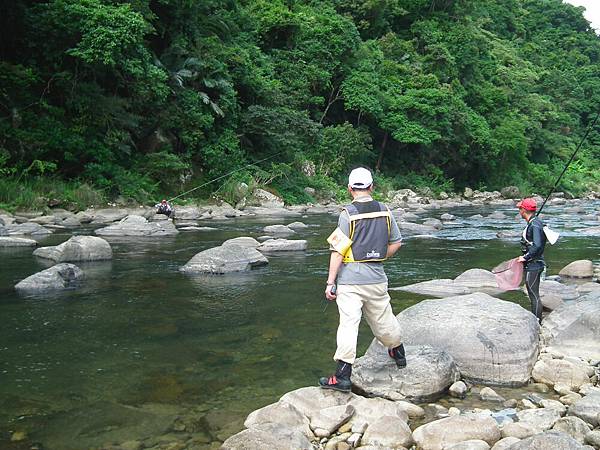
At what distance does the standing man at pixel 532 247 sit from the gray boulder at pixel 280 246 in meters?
6.70

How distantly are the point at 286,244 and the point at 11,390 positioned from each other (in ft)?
27.9

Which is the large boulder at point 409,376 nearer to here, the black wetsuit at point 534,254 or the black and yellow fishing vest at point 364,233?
the black and yellow fishing vest at point 364,233

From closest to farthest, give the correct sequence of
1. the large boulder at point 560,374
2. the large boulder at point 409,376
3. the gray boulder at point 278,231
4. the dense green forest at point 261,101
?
the large boulder at point 409,376 → the large boulder at point 560,374 → the gray boulder at point 278,231 → the dense green forest at point 261,101

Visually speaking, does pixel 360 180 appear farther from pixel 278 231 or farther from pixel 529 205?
pixel 278 231

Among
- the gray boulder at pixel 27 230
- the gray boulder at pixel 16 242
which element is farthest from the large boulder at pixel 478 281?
the gray boulder at pixel 27 230

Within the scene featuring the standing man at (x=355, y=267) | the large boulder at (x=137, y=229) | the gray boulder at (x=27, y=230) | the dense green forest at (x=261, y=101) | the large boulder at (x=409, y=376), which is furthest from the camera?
the dense green forest at (x=261, y=101)

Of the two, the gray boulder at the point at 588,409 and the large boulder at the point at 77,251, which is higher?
the gray boulder at the point at 588,409

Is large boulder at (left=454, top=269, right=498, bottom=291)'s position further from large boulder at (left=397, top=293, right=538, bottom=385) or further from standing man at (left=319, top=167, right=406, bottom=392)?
standing man at (left=319, top=167, right=406, bottom=392)

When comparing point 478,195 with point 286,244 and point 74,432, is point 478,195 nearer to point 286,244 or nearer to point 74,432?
point 286,244

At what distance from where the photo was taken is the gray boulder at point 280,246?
12211mm

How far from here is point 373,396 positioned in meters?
4.38

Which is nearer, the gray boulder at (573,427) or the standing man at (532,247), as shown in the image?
the gray boulder at (573,427)

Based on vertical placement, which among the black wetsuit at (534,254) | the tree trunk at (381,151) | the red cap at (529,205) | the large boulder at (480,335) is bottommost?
the large boulder at (480,335)

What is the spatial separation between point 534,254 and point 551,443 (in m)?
3.51
